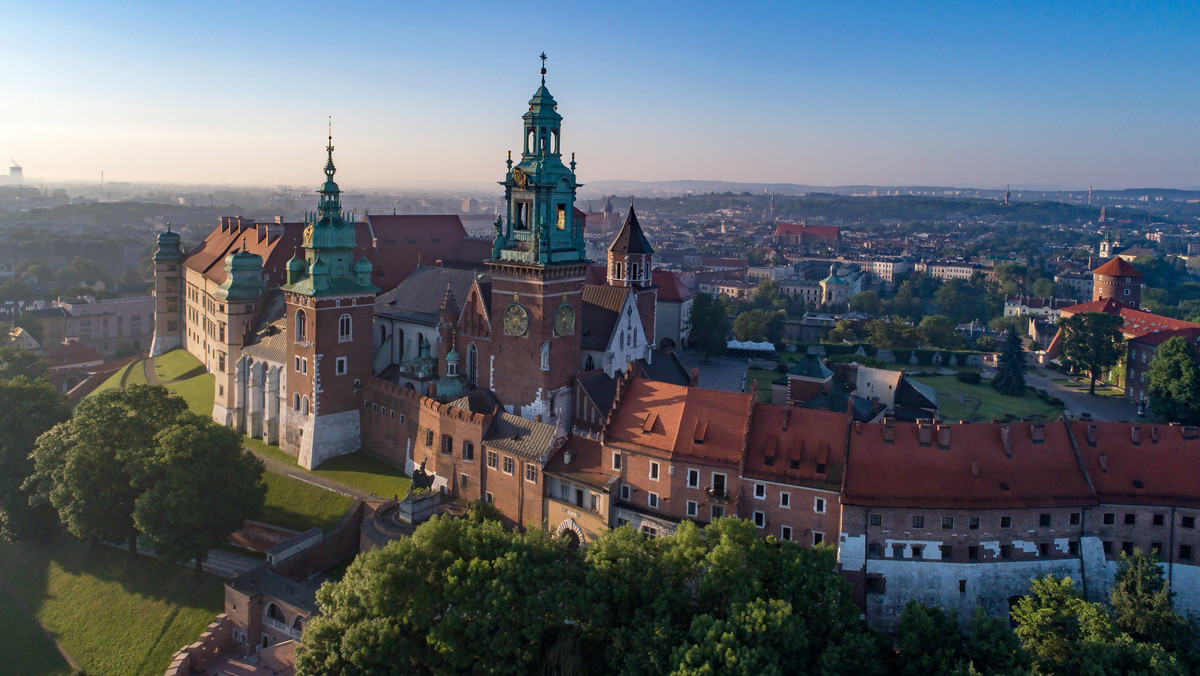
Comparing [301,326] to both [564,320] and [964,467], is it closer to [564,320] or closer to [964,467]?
[564,320]

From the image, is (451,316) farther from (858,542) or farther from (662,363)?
(858,542)

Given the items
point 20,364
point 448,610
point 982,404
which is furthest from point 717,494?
point 20,364

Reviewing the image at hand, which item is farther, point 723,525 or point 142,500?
point 142,500

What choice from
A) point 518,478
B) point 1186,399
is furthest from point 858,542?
point 1186,399

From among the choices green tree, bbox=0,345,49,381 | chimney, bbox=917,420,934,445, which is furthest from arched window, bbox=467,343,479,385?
green tree, bbox=0,345,49,381

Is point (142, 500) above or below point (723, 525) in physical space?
below

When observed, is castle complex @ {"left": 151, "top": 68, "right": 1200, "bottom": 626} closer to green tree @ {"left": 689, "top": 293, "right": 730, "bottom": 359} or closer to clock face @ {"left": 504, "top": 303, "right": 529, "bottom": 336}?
clock face @ {"left": 504, "top": 303, "right": 529, "bottom": 336}
